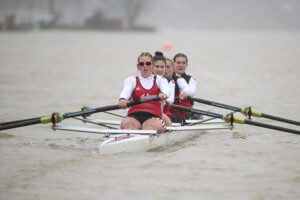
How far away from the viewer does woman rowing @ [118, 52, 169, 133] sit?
755 centimetres

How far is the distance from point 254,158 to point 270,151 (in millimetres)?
644

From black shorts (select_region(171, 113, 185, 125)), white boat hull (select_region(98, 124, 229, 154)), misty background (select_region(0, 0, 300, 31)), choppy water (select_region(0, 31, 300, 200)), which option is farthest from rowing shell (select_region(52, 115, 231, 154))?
misty background (select_region(0, 0, 300, 31))

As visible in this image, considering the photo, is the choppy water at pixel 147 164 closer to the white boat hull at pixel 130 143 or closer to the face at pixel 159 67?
the white boat hull at pixel 130 143

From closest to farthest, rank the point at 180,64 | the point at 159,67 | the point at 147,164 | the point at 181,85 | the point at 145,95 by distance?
the point at 147,164
the point at 145,95
the point at 159,67
the point at 181,85
the point at 180,64

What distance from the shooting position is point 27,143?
26.2 feet

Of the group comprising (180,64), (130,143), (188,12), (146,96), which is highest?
(188,12)

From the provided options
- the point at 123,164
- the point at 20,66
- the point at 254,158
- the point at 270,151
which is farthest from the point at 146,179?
the point at 20,66

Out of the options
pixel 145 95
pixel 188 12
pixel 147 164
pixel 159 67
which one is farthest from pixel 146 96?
pixel 188 12

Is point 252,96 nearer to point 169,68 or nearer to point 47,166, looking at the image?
point 169,68

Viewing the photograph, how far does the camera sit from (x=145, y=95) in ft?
25.1

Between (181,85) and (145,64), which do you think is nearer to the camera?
(145,64)

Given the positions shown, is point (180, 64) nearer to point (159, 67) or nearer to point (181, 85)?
point (181, 85)

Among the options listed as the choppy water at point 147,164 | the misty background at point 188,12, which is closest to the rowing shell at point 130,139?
the choppy water at point 147,164

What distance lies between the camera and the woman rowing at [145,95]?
24.8 ft
